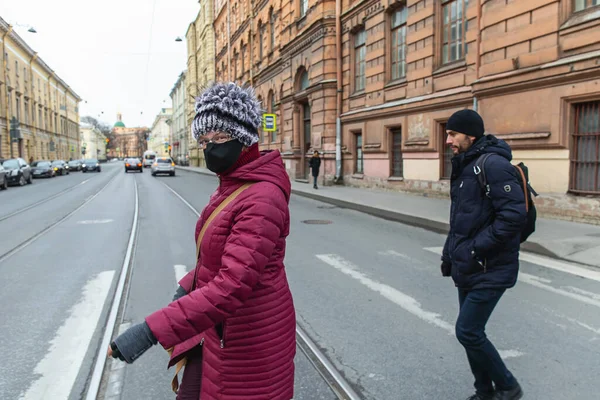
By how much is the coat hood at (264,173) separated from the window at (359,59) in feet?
60.8

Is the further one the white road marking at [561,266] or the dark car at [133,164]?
the dark car at [133,164]

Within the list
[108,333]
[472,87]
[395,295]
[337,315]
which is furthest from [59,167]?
[337,315]

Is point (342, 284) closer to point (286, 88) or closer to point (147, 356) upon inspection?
point (147, 356)

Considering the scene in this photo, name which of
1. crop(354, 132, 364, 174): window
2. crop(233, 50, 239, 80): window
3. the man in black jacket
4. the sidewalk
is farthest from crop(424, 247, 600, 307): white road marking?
crop(233, 50, 239, 80): window

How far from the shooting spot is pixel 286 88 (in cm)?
2702

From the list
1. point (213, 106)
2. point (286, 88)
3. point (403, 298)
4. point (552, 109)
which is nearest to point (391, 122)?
point (552, 109)

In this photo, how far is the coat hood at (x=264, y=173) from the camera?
1.92m

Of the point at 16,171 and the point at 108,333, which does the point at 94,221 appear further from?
the point at 16,171

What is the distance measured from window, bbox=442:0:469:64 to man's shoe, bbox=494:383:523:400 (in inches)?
511

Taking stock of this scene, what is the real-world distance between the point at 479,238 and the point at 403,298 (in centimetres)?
276

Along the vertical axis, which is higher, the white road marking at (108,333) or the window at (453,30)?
the window at (453,30)

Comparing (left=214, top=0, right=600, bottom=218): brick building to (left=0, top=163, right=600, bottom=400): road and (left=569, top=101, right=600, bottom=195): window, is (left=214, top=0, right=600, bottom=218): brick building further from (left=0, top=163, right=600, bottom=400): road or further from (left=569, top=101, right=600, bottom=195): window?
(left=0, top=163, right=600, bottom=400): road

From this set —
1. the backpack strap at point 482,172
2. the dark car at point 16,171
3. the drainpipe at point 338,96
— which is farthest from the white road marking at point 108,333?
the dark car at point 16,171

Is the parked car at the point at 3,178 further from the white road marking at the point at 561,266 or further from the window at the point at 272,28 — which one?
the white road marking at the point at 561,266
